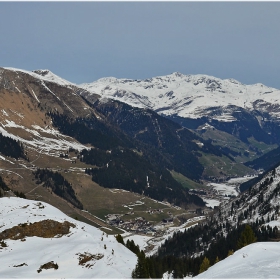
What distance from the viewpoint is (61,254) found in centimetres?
7719

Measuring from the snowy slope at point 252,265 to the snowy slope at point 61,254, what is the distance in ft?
78.1

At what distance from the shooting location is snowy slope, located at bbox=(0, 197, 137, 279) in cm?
7156

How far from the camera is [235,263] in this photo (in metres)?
56.1

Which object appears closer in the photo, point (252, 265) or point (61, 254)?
point (252, 265)

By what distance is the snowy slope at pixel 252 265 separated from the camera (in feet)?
158

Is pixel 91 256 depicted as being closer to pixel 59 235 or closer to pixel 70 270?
pixel 70 270

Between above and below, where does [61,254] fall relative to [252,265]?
above

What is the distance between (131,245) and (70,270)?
52.0 metres

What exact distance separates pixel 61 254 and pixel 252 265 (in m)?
40.3

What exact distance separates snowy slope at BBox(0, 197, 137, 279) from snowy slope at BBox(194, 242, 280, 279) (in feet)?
78.1

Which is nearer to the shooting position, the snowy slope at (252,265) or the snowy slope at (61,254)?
the snowy slope at (252,265)

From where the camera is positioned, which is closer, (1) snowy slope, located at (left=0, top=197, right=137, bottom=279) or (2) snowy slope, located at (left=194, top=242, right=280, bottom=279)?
(2) snowy slope, located at (left=194, top=242, right=280, bottom=279)

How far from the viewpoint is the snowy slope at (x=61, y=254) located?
71.6 meters

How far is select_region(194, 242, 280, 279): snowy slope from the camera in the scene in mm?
48128
